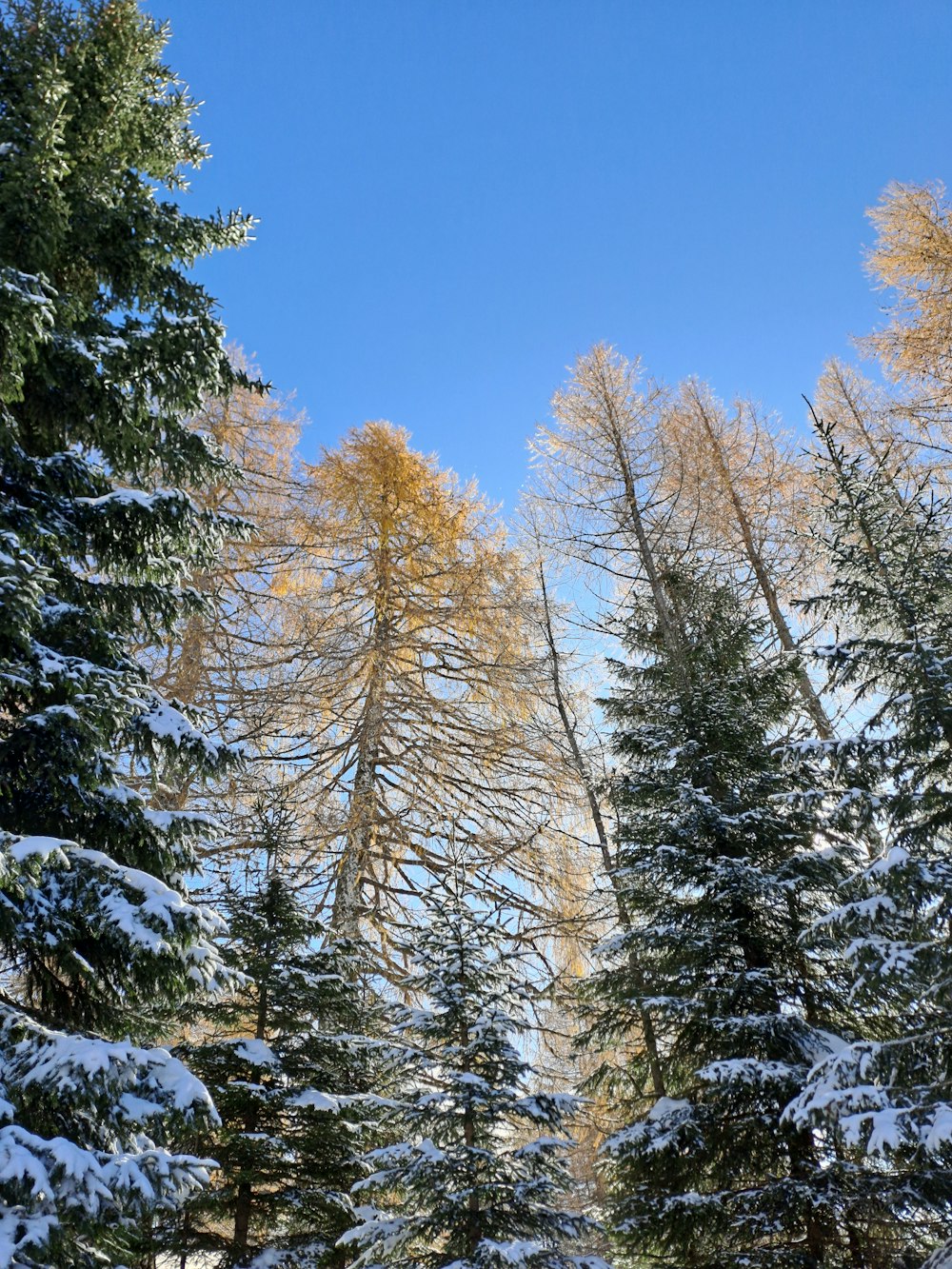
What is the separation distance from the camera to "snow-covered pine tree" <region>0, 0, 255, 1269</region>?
4109mm

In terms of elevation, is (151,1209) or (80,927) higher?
(80,927)

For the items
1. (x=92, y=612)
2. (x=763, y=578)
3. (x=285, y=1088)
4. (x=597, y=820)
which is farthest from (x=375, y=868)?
(x=92, y=612)

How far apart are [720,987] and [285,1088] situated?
4.07m

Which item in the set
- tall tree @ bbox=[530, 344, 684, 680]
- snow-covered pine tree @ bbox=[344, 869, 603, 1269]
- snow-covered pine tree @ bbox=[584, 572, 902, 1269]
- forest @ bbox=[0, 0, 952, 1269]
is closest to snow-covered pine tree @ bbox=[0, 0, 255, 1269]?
forest @ bbox=[0, 0, 952, 1269]

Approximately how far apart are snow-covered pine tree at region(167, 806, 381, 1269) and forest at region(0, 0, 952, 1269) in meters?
0.05

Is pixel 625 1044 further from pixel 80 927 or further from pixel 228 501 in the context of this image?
pixel 228 501

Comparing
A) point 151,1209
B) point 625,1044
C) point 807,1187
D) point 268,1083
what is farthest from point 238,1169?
point 807,1187

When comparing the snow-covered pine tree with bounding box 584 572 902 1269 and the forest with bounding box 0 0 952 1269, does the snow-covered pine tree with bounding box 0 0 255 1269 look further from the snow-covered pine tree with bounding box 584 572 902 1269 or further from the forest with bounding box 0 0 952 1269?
the snow-covered pine tree with bounding box 584 572 902 1269

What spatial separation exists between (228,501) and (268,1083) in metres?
9.50

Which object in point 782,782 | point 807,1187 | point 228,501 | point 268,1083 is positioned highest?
point 228,501

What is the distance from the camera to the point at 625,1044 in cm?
866

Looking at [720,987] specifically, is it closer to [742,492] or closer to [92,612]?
[92,612]

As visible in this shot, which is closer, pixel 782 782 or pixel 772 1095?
pixel 772 1095

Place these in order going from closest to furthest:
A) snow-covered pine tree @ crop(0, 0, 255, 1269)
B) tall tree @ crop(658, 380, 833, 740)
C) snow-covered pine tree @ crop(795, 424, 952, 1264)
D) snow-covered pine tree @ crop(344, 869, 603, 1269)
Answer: snow-covered pine tree @ crop(0, 0, 255, 1269), snow-covered pine tree @ crop(795, 424, 952, 1264), snow-covered pine tree @ crop(344, 869, 603, 1269), tall tree @ crop(658, 380, 833, 740)
